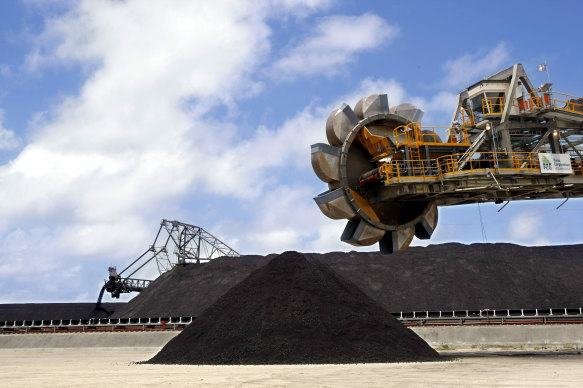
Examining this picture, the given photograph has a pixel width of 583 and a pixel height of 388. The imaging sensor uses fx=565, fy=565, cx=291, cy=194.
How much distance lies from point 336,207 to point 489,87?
6.60 metres

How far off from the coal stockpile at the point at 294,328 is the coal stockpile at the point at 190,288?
76.0ft

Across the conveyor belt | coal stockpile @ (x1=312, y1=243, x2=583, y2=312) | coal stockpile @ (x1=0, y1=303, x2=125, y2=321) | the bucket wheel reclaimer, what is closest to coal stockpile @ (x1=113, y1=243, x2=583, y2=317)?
coal stockpile @ (x1=312, y1=243, x2=583, y2=312)

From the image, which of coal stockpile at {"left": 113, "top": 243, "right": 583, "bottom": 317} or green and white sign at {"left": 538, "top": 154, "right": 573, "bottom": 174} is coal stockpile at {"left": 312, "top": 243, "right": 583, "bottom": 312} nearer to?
coal stockpile at {"left": 113, "top": 243, "right": 583, "bottom": 317}

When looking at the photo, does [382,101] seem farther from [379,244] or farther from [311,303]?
[311,303]

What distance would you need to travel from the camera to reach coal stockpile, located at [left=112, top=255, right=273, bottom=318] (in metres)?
41.6

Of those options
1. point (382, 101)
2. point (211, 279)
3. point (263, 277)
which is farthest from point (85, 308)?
point (382, 101)

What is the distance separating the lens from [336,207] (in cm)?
1678

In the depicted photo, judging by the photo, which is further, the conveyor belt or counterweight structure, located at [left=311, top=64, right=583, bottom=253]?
the conveyor belt

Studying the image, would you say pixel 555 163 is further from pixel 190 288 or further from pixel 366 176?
pixel 190 288

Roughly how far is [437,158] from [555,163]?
12.7 ft

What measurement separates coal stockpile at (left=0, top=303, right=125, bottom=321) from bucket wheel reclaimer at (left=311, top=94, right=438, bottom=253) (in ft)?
133

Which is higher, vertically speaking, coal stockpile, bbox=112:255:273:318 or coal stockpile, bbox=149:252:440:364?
coal stockpile, bbox=112:255:273:318

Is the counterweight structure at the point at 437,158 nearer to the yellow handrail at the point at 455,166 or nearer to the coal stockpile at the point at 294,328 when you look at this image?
the yellow handrail at the point at 455,166

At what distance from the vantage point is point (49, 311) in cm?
5112
